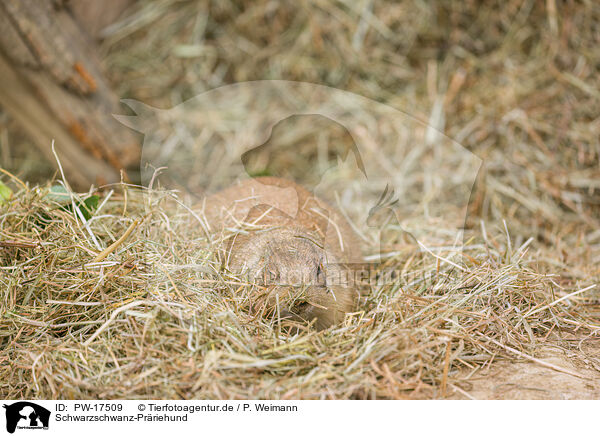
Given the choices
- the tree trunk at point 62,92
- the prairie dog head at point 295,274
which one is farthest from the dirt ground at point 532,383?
the tree trunk at point 62,92

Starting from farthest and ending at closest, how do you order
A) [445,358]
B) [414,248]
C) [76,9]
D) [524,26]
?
1. [524,26]
2. [76,9]
3. [414,248]
4. [445,358]

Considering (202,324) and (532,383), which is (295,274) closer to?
(202,324)

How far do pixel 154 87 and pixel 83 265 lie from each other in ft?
6.73

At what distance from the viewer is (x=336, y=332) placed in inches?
64.7

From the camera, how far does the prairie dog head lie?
1646 millimetres

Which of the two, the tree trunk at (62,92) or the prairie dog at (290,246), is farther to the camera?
the tree trunk at (62,92)

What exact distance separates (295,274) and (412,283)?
538mm

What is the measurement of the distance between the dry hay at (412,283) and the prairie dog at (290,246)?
8 cm

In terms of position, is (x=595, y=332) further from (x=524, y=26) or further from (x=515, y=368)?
(x=524, y=26)

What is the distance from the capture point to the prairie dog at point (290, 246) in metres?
1.66
